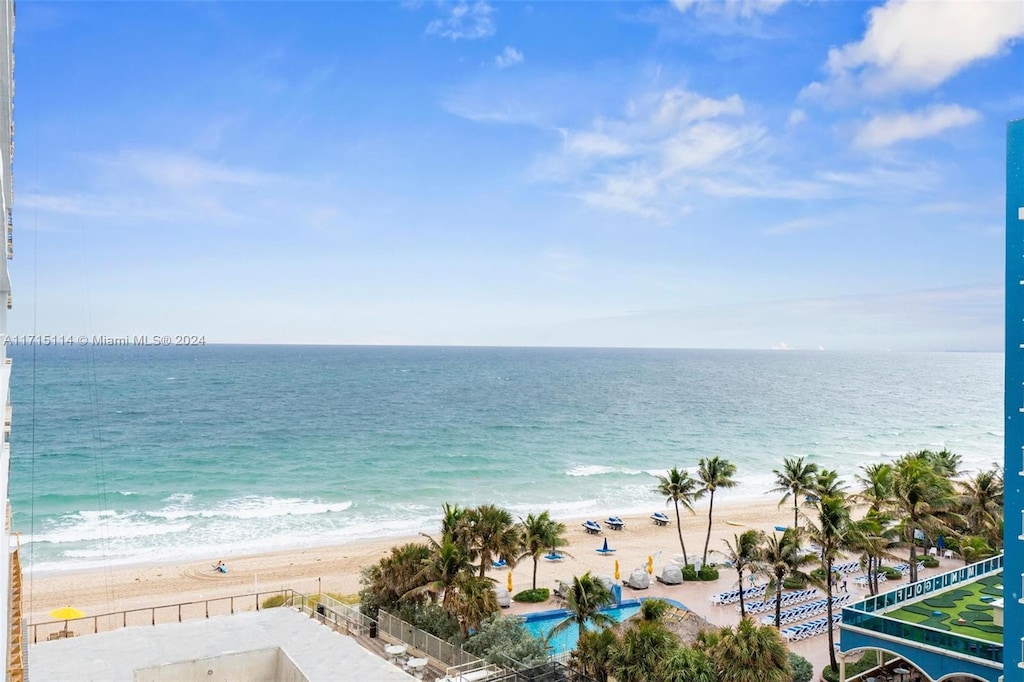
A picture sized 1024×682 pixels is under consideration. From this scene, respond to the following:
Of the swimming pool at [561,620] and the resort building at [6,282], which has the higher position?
the resort building at [6,282]

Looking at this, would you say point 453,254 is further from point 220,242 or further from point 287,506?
point 287,506

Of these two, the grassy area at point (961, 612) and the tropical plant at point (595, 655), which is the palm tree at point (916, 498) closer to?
the grassy area at point (961, 612)

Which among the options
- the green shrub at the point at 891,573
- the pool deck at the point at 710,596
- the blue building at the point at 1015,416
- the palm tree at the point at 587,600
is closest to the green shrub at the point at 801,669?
the pool deck at the point at 710,596

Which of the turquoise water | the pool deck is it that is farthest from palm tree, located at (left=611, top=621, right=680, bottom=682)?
the pool deck

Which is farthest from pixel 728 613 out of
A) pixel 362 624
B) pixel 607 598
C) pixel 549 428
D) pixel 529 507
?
pixel 549 428

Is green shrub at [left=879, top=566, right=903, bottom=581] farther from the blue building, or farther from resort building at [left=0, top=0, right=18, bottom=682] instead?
resort building at [left=0, top=0, right=18, bottom=682]

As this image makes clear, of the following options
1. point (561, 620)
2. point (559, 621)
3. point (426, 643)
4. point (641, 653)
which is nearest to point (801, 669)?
point (641, 653)
